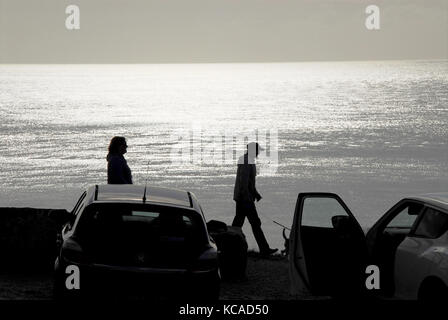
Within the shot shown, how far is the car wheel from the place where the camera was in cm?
852

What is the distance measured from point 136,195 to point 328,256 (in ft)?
7.23

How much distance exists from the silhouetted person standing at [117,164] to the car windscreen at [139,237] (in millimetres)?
4423

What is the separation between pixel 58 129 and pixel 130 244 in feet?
553

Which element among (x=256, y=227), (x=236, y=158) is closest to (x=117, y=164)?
(x=256, y=227)

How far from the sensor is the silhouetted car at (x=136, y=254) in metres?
8.58

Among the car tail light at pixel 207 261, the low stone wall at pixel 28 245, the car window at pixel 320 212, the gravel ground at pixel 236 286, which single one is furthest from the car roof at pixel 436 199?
the car window at pixel 320 212

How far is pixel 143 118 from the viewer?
192500mm

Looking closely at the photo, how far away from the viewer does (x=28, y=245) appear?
13133 mm

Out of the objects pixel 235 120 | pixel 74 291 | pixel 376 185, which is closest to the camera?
pixel 74 291

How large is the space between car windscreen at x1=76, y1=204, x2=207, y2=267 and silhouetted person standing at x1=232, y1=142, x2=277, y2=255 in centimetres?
677

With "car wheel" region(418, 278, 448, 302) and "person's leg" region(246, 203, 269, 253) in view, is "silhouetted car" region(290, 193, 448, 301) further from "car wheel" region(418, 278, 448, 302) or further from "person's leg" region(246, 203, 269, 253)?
"person's leg" region(246, 203, 269, 253)
